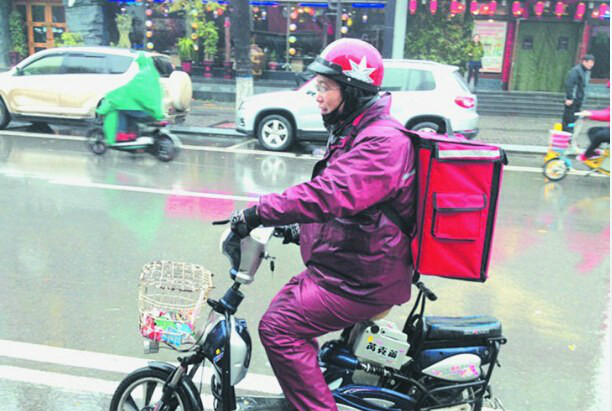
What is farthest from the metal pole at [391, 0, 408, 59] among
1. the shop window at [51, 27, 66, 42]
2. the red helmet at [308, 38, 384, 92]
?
the red helmet at [308, 38, 384, 92]

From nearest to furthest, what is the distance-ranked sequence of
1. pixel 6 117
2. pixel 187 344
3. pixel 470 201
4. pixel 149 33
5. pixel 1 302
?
pixel 470 201 → pixel 187 344 → pixel 1 302 → pixel 6 117 → pixel 149 33

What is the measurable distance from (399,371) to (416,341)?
6.4 inches

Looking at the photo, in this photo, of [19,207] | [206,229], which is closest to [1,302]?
[206,229]

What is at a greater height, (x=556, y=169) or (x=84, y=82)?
(x=84, y=82)

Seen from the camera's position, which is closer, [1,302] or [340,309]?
[340,309]

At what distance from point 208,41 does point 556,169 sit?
44.0ft

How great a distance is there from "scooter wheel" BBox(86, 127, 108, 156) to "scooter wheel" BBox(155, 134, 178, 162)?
1.05 metres

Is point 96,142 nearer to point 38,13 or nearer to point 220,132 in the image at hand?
point 220,132

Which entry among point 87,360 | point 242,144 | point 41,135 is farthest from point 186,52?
point 87,360

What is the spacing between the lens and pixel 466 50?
18453mm

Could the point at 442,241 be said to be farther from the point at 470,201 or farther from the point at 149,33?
the point at 149,33

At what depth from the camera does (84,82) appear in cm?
1249

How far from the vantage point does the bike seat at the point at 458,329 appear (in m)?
2.88

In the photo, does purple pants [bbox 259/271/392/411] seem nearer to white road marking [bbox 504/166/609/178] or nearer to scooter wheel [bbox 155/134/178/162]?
scooter wheel [bbox 155/134/178/162]
